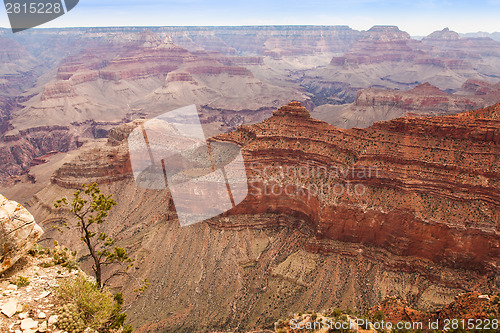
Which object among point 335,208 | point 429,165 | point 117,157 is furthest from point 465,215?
point 117,157

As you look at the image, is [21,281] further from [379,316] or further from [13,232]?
[379,316]

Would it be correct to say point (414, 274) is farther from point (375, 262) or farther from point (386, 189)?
point (386, 189)

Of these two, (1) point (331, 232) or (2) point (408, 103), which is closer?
(1) point (331, 232)

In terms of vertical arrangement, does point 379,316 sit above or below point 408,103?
below
